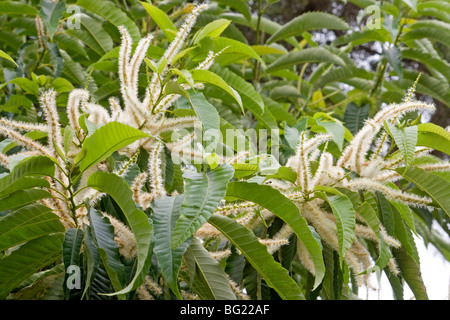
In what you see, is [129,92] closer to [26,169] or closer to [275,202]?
[26,169]

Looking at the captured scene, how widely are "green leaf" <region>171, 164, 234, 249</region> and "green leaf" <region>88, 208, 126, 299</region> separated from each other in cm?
16

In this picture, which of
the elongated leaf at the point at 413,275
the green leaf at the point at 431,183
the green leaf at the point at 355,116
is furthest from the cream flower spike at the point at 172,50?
the green leaf at the point at 355,116

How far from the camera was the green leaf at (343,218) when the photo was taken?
1.04 metres

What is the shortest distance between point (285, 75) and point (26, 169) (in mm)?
1710

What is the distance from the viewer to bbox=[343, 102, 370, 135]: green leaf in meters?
1.98

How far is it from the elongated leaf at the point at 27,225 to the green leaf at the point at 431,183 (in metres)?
0.69

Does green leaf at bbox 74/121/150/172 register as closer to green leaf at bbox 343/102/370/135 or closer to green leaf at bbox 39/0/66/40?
green leaf at bbox 39/0/66/40

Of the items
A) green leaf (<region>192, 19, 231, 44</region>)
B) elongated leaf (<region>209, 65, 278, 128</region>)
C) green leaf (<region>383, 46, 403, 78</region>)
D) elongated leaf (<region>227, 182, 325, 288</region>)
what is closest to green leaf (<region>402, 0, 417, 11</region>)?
green leaf (<region>383, 46, 403, 78</region>)

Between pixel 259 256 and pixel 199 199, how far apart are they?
0.65 feet

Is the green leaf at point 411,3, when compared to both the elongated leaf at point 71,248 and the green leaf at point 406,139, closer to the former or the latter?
the green leaf at point 406,139

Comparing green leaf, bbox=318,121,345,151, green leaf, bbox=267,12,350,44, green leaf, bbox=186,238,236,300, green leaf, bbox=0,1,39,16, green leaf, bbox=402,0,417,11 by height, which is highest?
green leaf, bbox=267,12,350,44

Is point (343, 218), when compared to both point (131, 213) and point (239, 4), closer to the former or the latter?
point (131, 213)
